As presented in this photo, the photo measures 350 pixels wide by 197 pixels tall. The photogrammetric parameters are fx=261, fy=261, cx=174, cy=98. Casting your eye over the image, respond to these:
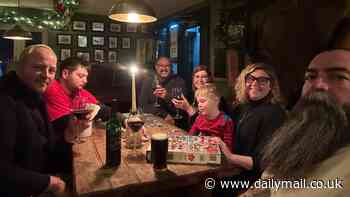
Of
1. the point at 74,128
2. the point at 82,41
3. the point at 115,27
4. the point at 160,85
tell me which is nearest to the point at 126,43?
the point at 115,27

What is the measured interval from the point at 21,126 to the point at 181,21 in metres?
4.09

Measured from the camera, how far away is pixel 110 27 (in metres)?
6.46

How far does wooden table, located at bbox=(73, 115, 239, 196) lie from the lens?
3.31ft

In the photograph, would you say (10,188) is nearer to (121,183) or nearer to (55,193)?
(55,193)

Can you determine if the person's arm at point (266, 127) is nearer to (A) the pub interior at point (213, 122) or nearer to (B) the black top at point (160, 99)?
(A) the pub interior at point (213, 122)

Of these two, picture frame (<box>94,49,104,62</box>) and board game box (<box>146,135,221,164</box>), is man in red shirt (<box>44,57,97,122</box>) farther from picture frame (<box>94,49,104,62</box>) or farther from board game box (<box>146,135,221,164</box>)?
picture frame (<box>94,49,104,62</box>)

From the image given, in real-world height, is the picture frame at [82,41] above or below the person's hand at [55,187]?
above

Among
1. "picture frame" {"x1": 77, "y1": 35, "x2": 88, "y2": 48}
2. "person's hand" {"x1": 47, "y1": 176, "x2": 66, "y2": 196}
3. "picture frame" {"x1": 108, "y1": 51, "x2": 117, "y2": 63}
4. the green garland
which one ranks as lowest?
"person's hand" {"x1": 47, "y1": 176, "x2": 66, "y2": 196}

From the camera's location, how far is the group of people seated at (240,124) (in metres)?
0.90

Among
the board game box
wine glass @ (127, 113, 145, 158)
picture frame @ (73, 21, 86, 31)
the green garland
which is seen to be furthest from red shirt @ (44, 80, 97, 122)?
picture frame @ (73, 21, 86, 31)

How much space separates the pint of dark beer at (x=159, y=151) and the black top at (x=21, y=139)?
1.92 ft

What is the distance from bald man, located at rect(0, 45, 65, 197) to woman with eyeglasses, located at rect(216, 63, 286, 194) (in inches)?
38.8

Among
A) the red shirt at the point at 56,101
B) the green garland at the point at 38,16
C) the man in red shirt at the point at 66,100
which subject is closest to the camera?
the man in red shirt at the point at 66,100

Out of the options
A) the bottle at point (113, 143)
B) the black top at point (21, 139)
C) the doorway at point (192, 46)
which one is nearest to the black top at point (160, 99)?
the black top at point (21, 139)
